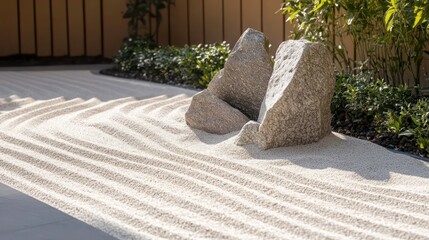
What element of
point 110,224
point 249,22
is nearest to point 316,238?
point 110,224

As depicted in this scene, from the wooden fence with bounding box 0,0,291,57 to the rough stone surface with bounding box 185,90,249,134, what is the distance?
5921mm

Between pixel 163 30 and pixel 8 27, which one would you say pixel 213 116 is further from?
pixel 8 27

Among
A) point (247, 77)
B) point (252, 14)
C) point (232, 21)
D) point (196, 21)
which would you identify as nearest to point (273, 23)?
point (252, 14)

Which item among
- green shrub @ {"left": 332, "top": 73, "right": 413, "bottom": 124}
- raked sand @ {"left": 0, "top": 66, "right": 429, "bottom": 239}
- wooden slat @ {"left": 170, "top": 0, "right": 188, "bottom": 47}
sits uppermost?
wooden slat @ {"left": 170, "top": 0, "right": 188, "bottom": 47}

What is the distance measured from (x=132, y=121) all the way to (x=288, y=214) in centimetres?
303

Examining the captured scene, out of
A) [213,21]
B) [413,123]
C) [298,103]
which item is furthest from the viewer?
[213,21]

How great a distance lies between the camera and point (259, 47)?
23.7 ft

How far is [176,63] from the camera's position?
1079cm

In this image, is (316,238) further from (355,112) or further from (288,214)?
(355,112)

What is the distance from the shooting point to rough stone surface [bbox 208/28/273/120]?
709 centimetres

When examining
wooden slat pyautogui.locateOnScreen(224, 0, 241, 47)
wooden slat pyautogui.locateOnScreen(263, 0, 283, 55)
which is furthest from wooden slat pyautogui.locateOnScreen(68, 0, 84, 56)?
wooden slat pyautogui.locateOnScreen(263, 0, 283, 55)

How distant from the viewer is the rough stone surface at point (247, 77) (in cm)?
709

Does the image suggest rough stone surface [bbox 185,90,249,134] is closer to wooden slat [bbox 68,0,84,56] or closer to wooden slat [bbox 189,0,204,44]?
wooden slat [bbox 189,0,204,44]

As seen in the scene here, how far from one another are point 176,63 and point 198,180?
18.3 feet
